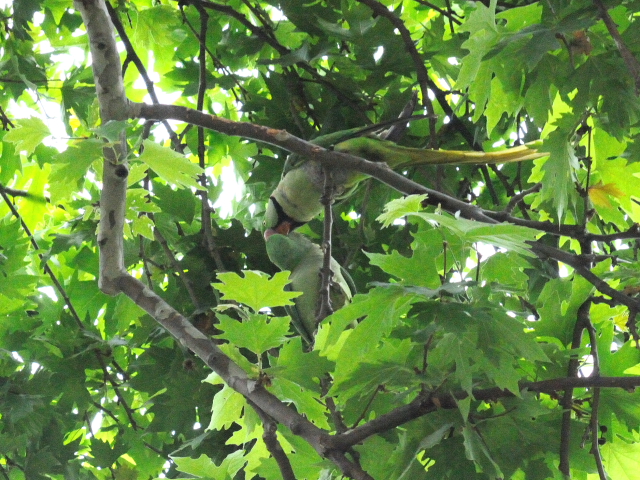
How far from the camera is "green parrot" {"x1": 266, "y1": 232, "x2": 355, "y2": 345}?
198 centimetres

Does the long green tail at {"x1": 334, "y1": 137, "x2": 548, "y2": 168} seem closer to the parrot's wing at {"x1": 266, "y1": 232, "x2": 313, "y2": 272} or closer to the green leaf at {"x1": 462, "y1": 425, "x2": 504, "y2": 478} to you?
the parrot's wing at {"x1": 266, "y1": 232, "x2": 313, "y2": 272}

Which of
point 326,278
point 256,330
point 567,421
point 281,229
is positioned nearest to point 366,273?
point 281,229

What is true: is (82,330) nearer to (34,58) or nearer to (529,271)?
(34,58)

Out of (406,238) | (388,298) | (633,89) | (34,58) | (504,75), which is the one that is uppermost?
(34,58)

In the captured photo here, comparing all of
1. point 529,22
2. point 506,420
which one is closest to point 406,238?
point 529,22

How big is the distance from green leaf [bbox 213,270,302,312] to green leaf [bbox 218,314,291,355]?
0.03 meters

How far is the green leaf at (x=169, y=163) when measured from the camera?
1259 millimetres

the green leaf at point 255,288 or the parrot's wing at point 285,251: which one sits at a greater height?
the green leaf at point 255,288

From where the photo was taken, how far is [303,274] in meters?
2.00

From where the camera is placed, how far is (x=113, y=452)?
2309mm

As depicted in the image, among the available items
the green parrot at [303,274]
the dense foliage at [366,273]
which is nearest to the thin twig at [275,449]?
the dense foliage at [366,273]

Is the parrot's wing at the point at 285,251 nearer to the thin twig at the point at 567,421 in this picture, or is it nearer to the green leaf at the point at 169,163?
the green leaf at the point at 169,163

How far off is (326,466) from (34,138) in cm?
82

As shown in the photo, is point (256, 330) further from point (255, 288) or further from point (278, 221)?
point (278, 221)
